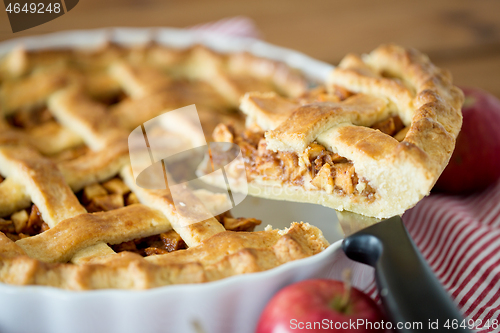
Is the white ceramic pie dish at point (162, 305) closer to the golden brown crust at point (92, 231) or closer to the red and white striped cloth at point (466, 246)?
the golden brown crust at point (92, 231)

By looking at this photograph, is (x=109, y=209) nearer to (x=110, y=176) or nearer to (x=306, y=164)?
(x=110, y=176)

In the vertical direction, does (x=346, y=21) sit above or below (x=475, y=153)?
above

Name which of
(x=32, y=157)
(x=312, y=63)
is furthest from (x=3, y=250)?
(x=312, y=63)

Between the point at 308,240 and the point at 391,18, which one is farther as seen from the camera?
the point at 391,18

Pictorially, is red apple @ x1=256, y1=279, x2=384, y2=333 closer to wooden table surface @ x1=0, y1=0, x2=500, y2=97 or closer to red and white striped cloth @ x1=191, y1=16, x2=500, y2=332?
red and white striped cloth @ x1=191, y1=16, x2=500, y2=332

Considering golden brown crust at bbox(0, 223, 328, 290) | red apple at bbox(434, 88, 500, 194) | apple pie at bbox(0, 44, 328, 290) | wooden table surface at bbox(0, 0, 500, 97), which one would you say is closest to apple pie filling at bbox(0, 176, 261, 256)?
apple pie at bbox(0, 44, 328, 290)

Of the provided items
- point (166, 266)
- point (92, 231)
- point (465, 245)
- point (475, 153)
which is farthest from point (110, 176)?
point (475, 153)

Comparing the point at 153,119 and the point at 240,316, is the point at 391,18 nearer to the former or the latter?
the point at 153,119
